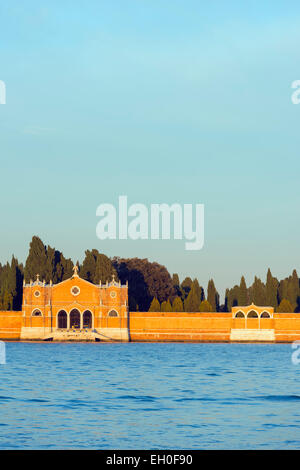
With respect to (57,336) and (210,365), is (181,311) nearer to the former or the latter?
(57,336)

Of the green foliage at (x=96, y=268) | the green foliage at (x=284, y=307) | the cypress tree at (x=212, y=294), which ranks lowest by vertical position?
the green foliage at (x=284, y=307)

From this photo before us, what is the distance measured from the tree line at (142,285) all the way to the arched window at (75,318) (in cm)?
516

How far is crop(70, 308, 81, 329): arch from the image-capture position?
260 ft

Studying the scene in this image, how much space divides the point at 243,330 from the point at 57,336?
17.3 metres

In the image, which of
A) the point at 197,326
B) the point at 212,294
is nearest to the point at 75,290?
the point at 197,326

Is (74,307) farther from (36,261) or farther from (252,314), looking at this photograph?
(252,314)

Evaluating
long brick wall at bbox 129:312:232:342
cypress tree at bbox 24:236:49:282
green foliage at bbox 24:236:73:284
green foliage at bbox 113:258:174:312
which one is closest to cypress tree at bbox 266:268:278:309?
long brick wall at bbox 129:312:232:342

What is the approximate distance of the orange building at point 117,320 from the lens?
3091 inches

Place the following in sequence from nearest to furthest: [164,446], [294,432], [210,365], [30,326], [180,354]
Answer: [164,446] < [294,432] < [210,365] < [180,354] < [30,326]

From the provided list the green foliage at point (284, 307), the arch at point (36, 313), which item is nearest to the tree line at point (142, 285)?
the green foliage at point (284, 307)

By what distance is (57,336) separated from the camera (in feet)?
259

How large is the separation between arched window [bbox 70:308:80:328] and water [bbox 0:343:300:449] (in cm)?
2417

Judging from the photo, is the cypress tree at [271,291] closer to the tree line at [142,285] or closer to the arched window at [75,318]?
the tree line at [142,285]
